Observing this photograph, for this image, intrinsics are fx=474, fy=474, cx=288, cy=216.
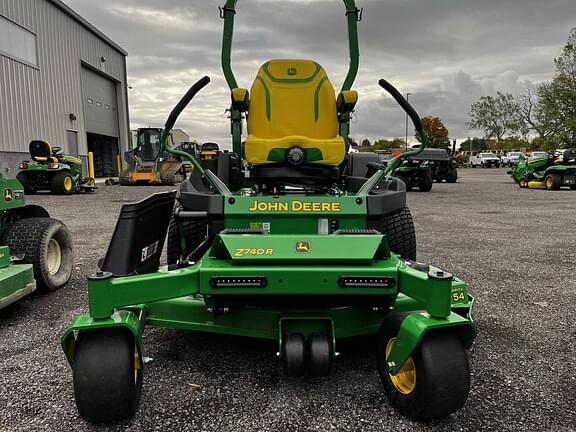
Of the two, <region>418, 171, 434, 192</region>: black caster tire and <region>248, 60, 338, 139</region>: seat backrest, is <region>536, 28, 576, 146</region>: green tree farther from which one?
<region>248, 60, 338, 139</region>: seat backrest

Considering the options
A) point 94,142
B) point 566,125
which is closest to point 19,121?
point 94,142

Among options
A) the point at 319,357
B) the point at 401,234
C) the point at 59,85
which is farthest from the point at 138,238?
the point at 59,85

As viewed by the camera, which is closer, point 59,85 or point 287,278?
point 287,278

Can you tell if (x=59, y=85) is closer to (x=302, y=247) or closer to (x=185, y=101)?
(x=185, y=101)

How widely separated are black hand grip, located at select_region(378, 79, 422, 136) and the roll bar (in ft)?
2.28

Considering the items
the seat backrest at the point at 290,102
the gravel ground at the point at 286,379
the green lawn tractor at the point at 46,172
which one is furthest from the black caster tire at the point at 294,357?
the green lawn tractor at the point at 46,172

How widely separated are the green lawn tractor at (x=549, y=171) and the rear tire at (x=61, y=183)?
15752 millimetres

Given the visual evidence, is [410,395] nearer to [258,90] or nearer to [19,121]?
[258,90]

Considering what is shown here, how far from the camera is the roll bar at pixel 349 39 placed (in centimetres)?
381

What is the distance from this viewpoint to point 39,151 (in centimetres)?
1353

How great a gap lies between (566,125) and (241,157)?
3742 cm

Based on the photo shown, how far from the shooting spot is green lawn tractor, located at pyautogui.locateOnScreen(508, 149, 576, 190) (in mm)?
16094

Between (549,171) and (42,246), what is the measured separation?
16.9m

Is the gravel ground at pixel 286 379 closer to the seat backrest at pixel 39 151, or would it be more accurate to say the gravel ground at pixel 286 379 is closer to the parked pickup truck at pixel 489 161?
the seat backrest at pixel 39 151
